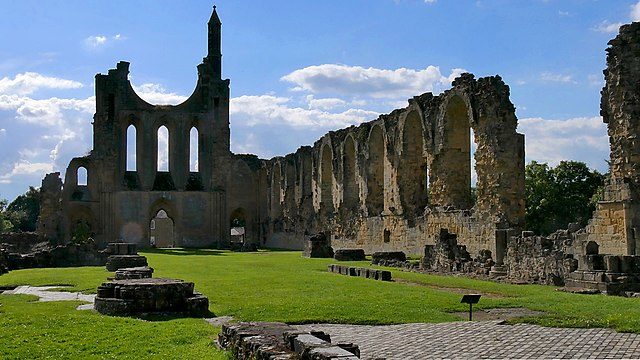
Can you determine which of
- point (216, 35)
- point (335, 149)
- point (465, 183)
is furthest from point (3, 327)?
point (216, 35)

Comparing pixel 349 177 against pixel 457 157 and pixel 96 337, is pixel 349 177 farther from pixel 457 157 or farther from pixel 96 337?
pixel 96 337

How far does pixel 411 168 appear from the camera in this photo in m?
27.7

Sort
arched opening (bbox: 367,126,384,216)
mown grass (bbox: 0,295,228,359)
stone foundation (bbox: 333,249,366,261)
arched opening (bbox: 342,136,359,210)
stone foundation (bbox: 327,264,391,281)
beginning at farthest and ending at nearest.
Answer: arched opening (bbox: 342,136,359,210) → arched opening (bbox: 367,126,384,216) → stone foundation (bbox: 333,249,366,261) → stone foundation (bbox: 327,264,391,281) → mown grass (bbox: 0,295,228,359)

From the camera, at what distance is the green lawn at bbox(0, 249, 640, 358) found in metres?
7.52

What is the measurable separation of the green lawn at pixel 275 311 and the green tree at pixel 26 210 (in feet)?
190

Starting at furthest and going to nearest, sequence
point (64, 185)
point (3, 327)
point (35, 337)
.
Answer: point (64, 185), point (3, 327), point (35, 337)

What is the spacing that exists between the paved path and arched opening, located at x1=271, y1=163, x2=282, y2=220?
3636 centimetres

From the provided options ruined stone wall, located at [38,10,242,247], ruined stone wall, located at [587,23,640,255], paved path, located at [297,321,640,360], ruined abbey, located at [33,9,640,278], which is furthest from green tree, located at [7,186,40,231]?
paved path, located at [297,321,640,360]

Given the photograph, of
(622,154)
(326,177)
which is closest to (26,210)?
(326,177)

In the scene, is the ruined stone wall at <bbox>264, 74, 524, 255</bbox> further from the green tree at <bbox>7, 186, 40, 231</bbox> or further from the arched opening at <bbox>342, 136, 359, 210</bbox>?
the green tree at <bbox>7, 186, 40, 231</bbox>

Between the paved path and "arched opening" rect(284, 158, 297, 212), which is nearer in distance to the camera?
the paved path

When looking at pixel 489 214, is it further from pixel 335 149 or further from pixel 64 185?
pixel 64 185

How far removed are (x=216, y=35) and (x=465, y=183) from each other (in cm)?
2823

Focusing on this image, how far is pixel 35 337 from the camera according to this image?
26.0 feet
